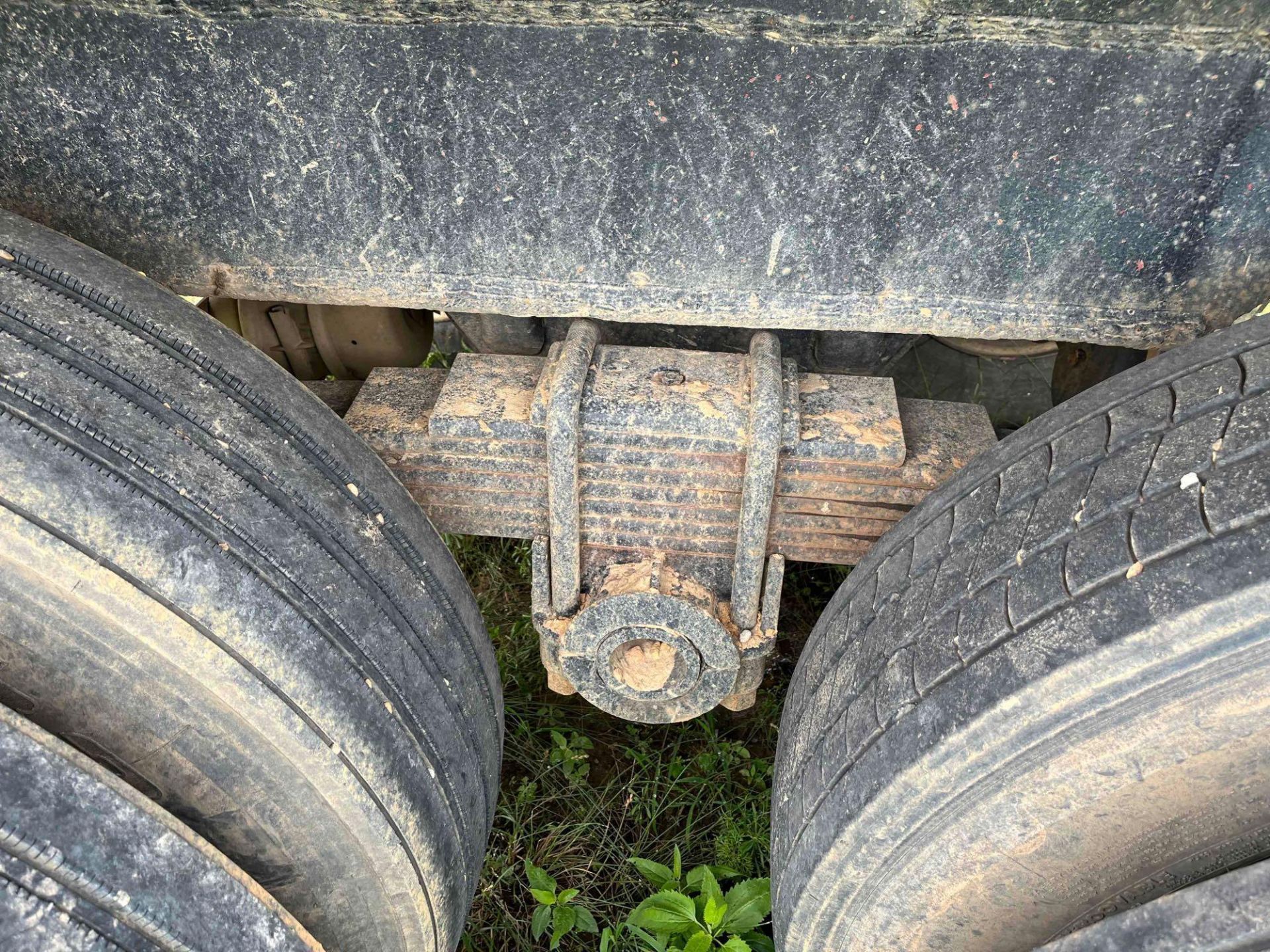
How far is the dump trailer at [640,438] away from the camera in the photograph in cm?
104

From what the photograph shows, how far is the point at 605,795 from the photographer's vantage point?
212 cm

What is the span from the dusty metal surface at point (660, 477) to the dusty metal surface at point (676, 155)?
0.14 m

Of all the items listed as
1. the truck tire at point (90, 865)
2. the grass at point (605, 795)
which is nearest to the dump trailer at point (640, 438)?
the truck tire at point (90, 865)

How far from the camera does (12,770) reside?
0.98 metres

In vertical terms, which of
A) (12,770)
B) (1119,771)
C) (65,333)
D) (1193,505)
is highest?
(65,333)

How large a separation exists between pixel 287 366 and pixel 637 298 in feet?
3.37

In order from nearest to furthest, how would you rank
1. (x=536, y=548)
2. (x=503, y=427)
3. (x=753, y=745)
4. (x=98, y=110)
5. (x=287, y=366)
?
(x=98, y=110) → (x=503, y=427) → (x=536, y=548) → (x=287, y=366) → (x=753, y=745)

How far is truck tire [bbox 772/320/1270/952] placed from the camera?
100 cm

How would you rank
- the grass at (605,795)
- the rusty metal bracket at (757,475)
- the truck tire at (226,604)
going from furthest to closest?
the grass at (605,795), the rusty metal bracket at (757,475), the truck tire at (226,604)

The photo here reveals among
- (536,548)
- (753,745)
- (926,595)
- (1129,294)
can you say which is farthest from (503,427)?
(753,745)

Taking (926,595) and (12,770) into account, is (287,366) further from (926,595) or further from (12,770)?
(926,595)

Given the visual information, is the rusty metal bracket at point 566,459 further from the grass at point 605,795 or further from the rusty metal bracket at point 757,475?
the grass at point 605,795

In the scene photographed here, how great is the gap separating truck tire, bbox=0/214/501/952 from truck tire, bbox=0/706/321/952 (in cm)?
11

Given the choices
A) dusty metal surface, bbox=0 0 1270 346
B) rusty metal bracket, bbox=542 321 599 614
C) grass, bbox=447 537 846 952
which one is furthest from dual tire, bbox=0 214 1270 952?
grass, bbox=447 537 846 952
